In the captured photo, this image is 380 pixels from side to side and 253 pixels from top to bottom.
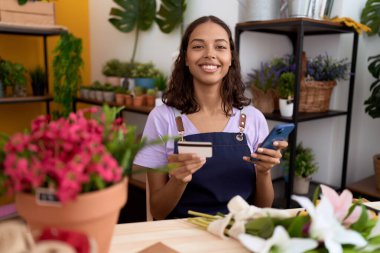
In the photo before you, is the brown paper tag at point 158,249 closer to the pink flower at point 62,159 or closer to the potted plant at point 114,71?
the pink flower at point 62,159

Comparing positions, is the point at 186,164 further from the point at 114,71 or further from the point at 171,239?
the point at 114,71

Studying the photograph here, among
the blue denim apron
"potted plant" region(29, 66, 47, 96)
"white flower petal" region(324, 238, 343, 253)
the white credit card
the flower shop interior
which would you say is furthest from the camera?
"potted plant" region(29, 66, 47, 96)

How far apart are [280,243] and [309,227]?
6cm

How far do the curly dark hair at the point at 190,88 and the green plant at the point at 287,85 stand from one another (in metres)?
0.49

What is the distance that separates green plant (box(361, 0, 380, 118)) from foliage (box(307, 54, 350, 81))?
15cm

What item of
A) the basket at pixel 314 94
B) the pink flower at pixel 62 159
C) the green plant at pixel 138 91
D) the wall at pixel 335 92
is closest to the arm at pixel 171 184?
the pink flower at pixel 62 159

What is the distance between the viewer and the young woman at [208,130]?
1370mm

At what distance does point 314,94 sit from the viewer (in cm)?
210

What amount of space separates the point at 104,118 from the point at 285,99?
1.48m

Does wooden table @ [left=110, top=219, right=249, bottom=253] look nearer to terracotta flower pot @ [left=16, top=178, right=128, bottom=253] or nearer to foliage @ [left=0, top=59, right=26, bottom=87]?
terracotta flower pot @ [left=16, top=178, right=128, bottom=253]

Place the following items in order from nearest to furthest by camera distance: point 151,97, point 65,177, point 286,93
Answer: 1. point 65,177
2. point 286,93
3. point 151,97

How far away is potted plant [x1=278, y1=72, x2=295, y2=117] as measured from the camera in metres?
1.97

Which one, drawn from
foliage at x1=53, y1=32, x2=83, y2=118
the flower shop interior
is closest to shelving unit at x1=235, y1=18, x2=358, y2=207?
the flower shop interior

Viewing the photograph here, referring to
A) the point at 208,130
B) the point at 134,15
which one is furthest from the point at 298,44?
the point at 134,15
